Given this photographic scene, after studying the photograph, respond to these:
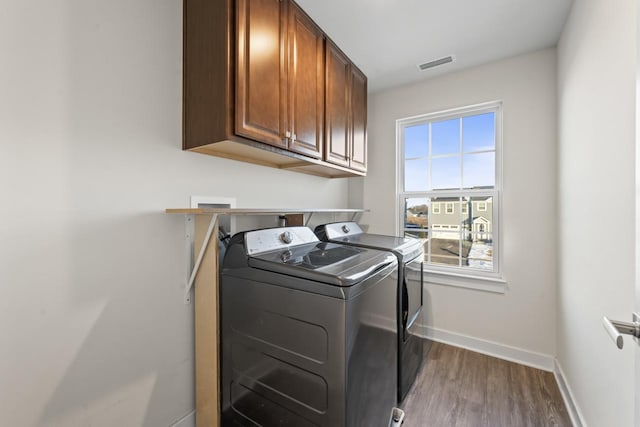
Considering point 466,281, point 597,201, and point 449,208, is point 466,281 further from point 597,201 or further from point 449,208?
point 597,201

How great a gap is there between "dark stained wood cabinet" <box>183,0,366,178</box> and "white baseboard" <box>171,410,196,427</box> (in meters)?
1.43

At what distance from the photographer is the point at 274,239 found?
143 centimetres

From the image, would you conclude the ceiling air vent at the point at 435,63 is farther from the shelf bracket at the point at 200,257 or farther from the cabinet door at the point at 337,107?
the shelf bracket at the point at 200,257

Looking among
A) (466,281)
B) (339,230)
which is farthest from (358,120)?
(466,281)

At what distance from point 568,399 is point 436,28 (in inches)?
101

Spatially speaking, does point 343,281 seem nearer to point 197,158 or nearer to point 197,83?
point 197,158

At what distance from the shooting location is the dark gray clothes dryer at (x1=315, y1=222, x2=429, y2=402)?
5.33ft

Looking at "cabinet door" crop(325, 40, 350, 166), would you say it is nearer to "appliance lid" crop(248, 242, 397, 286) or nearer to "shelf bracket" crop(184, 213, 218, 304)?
"appliance lid" crop(248, 242, 397, 286)

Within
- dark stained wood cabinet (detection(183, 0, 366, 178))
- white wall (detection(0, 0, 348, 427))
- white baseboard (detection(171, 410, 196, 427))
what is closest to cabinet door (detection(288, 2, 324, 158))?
dark stained wood cabinet (detection(183, 0, 366, 178))

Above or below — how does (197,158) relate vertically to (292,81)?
below

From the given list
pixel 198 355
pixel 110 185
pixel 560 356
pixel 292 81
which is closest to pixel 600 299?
pixel 560 356

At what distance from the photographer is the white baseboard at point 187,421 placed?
1368 millimetres

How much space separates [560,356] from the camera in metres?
1.88

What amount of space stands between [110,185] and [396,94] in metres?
2.58
